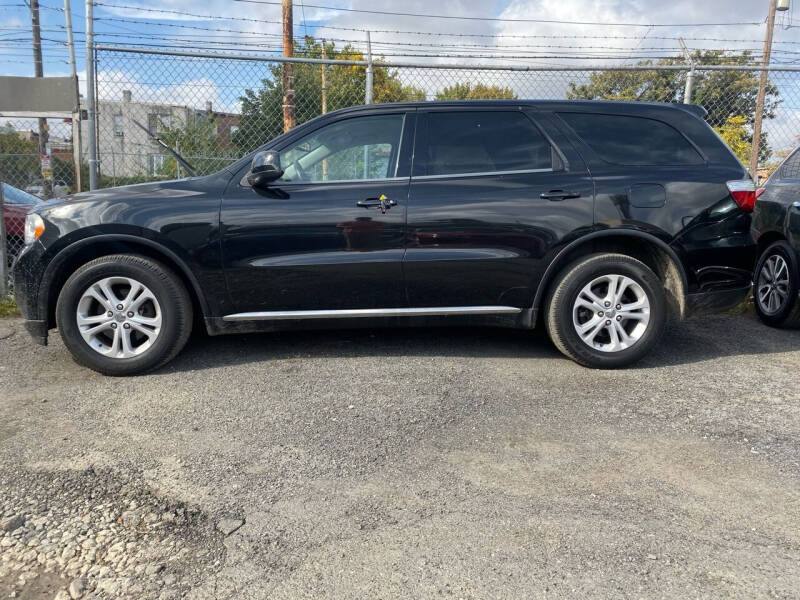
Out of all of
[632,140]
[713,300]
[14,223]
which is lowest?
[713,300]

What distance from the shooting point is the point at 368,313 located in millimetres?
4480

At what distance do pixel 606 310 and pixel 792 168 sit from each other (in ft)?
9.59

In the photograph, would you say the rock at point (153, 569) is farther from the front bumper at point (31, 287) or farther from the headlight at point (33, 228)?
the headlight at point (33, 228)

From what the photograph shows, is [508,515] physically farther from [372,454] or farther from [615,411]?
[615,411]

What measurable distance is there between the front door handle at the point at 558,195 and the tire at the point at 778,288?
247cm

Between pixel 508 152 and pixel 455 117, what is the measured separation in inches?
17.7

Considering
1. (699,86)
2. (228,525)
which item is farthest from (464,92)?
(228,525)

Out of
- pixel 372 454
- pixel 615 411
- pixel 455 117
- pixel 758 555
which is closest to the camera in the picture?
pixel 758 555

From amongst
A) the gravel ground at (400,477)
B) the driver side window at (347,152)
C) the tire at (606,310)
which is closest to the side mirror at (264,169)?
the driver side window at (347,152)

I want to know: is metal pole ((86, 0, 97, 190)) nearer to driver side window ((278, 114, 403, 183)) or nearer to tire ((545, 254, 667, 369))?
driver side window ((278, 114, 403, 183))

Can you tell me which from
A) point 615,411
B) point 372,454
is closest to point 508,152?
point 615,411

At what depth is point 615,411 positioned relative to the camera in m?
3.77

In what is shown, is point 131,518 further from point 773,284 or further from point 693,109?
point 773,284

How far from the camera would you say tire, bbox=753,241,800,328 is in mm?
5586
